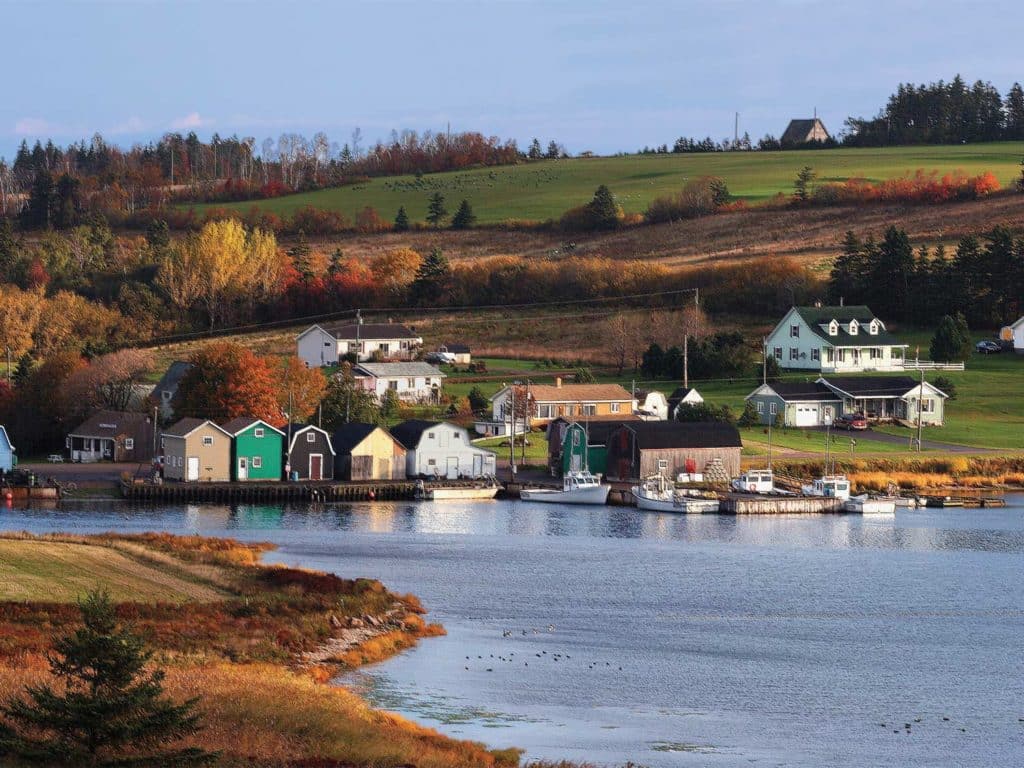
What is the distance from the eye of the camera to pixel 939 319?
10900cm

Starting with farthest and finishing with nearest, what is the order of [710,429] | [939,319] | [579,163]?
1. [579,163]
2. [939,319]
3. [710,429]

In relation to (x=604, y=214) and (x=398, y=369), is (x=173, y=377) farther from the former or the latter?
(x=604, y=214)

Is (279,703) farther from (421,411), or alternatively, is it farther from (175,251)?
(175,251)

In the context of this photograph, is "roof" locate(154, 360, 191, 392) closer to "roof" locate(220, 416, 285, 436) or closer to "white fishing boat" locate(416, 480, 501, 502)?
"roof" locate(220, 416, 285, 436)

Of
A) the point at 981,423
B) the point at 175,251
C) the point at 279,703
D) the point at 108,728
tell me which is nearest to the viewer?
the point at 108,728

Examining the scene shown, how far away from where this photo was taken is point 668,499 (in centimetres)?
7338

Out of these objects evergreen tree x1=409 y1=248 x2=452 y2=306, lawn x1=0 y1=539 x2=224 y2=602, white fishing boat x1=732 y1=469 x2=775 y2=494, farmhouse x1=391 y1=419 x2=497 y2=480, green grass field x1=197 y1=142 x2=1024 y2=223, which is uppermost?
green grass field x1=197 y1=142 x2=1024 y2=223

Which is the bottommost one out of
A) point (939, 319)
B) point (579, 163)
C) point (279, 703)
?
point (279, 703)

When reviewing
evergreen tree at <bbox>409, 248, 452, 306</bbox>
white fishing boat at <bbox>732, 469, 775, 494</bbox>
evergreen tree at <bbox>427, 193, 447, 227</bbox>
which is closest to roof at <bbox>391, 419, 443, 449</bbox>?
white fishing boat at <bbox>732, 469, 775, 494</bbox>

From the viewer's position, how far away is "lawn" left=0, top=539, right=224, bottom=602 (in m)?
41.1

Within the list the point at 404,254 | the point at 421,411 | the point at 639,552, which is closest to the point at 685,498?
the point at 639,552

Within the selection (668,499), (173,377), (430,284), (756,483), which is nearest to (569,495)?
(668,499)

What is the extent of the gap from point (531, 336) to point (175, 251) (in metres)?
32.7

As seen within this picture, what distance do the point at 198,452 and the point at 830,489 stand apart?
27.4 metres
